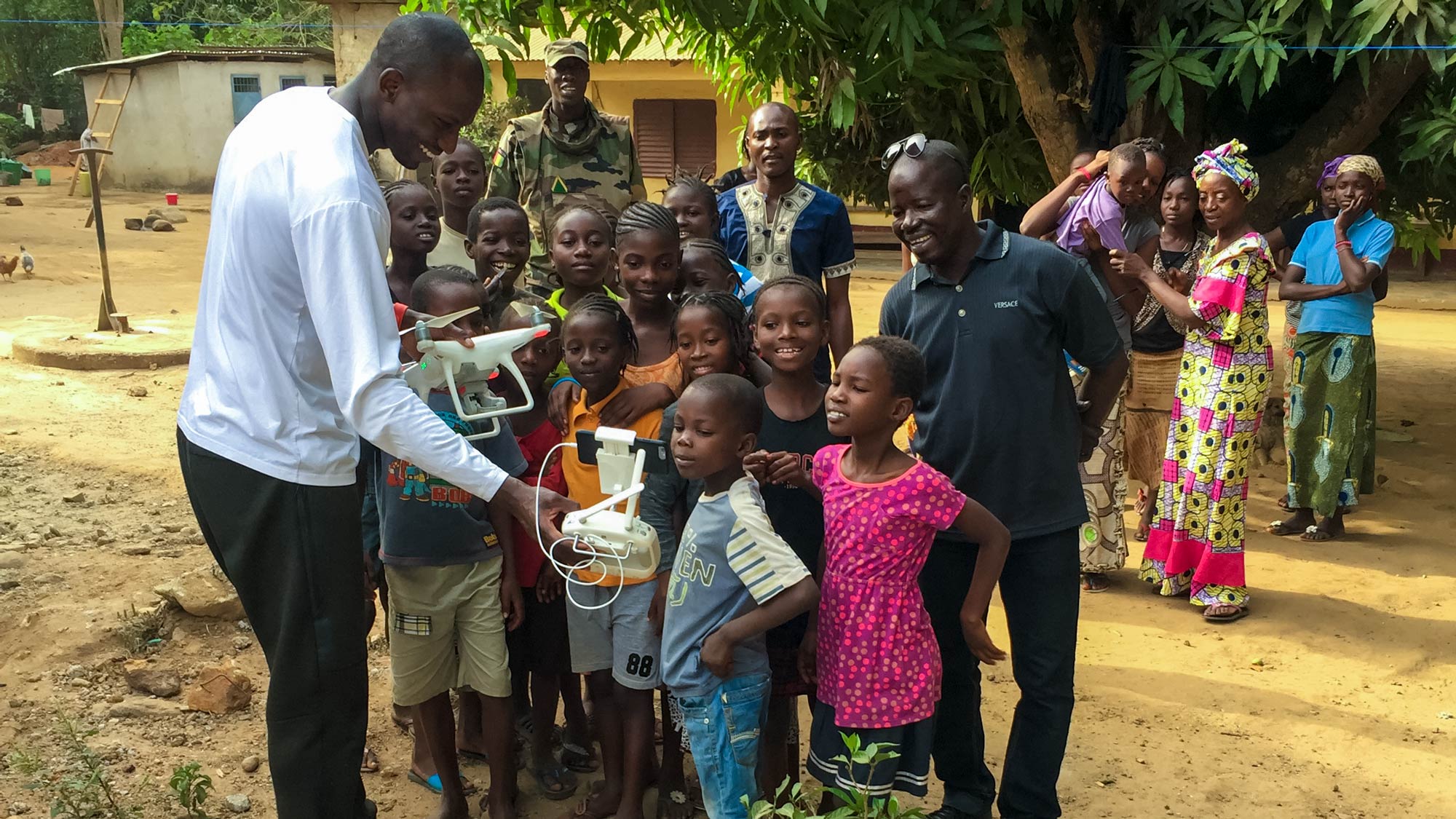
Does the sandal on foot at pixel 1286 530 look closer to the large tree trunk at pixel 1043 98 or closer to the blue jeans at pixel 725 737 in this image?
the large tree trunk at pixel 1043 98

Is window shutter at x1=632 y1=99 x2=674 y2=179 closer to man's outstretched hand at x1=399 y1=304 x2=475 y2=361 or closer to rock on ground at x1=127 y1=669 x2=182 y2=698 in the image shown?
rock on ground at x1=127 y1=669 x2=182 y2=698

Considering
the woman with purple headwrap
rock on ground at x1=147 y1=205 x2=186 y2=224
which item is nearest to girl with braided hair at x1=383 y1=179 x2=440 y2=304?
the woman with purple headwrap

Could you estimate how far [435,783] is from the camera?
3328 mm

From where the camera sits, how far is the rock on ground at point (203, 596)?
425 centimetres

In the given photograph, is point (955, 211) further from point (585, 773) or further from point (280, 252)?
point (585, 773)

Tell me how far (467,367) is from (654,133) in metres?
14.5

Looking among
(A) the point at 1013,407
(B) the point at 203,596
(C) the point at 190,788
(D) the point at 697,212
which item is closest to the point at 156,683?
(B) the point at 203,596

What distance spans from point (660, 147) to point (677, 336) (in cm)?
1402

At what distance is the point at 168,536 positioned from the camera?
17.0 feet

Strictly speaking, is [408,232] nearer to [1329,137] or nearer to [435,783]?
[435,783]

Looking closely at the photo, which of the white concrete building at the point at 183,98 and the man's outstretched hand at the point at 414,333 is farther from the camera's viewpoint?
the white concrete building at the point at 183,98

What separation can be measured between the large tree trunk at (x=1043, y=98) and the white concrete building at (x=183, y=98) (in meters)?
18.4

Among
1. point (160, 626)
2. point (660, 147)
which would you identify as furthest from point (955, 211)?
point (660, 147)

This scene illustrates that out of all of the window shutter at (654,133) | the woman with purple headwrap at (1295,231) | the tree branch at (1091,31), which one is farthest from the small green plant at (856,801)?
the window shutter at (654,133)
